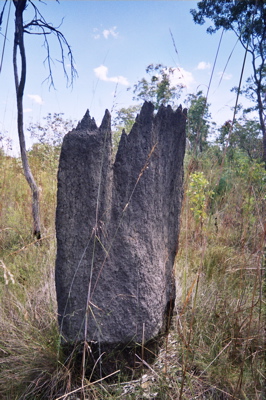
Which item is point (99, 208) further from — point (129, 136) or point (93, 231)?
point (129, 136)

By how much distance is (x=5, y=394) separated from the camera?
1.53 metres

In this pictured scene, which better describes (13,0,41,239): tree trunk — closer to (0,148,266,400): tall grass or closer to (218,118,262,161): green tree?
(0,148,266,400): tall grass

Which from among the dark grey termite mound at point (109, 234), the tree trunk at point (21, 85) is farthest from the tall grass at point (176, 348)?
the tree trunk at point (21, 85)

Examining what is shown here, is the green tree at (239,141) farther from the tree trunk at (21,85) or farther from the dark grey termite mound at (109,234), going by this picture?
the tree trunk at (21,85)

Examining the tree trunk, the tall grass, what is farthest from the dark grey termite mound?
the tree trunk

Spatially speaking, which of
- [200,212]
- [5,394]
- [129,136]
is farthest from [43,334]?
[200,212]

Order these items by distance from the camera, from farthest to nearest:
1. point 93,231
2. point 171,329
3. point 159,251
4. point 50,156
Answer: point 50,156
point 171,329
point 159,251
point 93,231

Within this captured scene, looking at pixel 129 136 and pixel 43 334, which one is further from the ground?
pixel 129 136

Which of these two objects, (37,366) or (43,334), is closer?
(37,366)

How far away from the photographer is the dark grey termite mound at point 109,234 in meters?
1.48

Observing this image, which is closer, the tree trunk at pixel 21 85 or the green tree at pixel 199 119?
the green tree at pixel 199 119

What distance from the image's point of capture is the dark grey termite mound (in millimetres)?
1478

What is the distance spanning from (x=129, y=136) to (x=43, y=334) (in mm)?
1123

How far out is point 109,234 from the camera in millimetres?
1540
